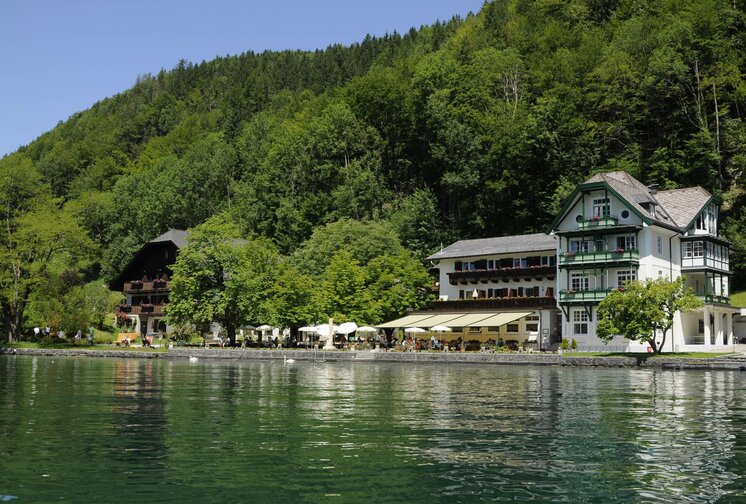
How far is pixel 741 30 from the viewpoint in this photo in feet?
323

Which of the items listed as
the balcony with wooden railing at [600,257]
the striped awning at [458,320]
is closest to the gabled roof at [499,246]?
the balcony with wooden railing at [600,257]

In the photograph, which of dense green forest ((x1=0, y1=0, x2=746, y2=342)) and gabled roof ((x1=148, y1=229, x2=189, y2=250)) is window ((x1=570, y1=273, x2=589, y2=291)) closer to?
dense green forest ((x1=0, y1=0, x2=746, y2=342))

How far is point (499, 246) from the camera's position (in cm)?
8625

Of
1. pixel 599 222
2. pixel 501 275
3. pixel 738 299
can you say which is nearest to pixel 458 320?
pixel 501 275

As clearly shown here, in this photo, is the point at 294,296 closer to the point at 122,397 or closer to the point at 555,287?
the point at 555,287

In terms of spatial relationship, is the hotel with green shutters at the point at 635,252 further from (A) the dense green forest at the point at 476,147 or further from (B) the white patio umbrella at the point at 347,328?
(B) the white patio umbrella at the point at 347,328

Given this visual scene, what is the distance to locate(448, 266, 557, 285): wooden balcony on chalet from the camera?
265 ft

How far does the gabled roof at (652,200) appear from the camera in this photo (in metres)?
72.2

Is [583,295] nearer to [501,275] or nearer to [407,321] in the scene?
[501,275]

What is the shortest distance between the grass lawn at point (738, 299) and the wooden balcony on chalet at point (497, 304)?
17988 mm

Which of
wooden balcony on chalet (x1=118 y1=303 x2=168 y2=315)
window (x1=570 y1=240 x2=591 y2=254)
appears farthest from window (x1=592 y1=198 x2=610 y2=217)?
wooden balcony on chalet (x1=118 y1=303 x2=168 y2=315)

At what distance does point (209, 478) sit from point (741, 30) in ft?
329

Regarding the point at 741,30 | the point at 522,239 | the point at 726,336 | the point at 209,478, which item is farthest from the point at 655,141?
the point at 209,478

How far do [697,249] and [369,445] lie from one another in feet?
207
